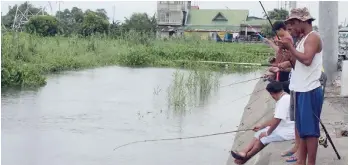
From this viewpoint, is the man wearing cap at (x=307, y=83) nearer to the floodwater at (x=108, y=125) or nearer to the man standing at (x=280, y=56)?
the man standing at (x=280, y=56)

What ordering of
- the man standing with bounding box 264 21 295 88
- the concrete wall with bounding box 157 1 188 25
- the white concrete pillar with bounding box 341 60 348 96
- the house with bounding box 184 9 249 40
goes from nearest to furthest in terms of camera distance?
the man standing with bounding box 264 21 295 88, the white concrete pillar with bounding box 341 60 348 96, the house with bounding box 184 9 249 40, the concrete wall with bounding box 157 1 188 25

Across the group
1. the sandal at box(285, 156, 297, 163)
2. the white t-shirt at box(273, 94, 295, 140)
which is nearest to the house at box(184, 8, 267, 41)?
the white t-shirt at box(273, 94, 295, 140)

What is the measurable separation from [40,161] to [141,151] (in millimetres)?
1360

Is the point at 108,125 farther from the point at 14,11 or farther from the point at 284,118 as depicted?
the point at 14,11

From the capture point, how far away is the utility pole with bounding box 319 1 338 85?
34.1 ft

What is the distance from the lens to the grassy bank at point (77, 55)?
1602cm

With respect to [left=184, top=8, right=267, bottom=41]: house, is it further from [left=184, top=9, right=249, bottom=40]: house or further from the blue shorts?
the blue shorts

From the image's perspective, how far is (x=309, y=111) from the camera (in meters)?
3.97

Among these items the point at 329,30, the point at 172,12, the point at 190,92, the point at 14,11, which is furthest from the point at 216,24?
the point at 329,30

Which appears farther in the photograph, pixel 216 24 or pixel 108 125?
pixel 216 24

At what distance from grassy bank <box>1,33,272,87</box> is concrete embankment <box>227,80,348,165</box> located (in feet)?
23.2

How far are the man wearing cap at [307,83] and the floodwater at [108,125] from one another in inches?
121

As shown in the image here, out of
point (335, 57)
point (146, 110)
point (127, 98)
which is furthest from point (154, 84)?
point (335, 57)

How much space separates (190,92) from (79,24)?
99.6ft
